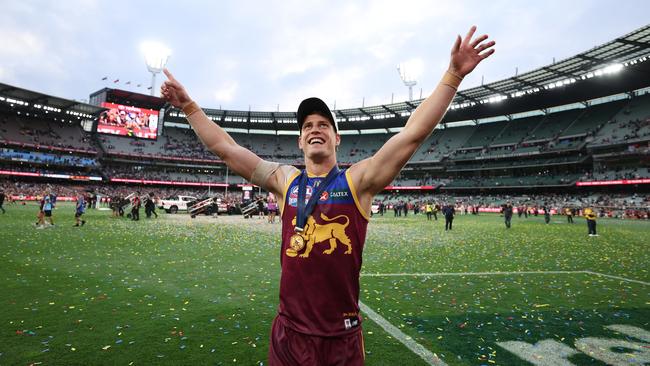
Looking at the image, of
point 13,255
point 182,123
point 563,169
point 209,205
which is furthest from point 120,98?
point 563,169

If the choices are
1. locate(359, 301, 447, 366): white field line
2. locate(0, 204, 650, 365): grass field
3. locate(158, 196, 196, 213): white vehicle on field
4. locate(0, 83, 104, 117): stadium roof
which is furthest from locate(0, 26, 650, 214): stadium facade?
locate(359, 301, 447, 366): white field line

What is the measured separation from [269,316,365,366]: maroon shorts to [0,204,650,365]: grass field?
6.77 ft

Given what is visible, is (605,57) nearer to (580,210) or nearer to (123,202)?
(580,210)

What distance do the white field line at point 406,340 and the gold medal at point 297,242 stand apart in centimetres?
270

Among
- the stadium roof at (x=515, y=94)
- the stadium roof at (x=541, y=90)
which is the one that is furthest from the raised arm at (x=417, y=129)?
the stadium roof at (x=515, y=94)

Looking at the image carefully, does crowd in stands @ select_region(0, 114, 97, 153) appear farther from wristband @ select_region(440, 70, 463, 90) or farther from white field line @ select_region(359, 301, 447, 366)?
wristband @ select_region(440, 70, 463, 90)

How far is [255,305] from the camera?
541 centimetres

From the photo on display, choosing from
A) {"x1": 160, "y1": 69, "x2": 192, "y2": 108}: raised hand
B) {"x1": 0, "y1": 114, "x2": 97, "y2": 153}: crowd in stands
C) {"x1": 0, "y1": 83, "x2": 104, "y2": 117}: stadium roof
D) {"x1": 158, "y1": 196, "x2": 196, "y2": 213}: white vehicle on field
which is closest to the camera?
{"x1": 160, "y1": 69, "x2": 192, "y2": 108}: raised hand

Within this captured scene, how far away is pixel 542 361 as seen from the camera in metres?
3.72

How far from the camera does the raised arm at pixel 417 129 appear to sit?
75.9 inches

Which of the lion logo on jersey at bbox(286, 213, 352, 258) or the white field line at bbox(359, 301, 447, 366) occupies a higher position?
the lion logo on jersey at bbox(286, 213, 352, 258)

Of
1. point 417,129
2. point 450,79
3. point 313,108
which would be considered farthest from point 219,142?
point 450,79

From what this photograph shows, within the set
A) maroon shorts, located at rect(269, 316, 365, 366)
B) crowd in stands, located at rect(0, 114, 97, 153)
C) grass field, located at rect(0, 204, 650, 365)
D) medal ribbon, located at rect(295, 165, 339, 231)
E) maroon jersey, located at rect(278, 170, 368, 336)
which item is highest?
crowd in stands, located at rect(0, 114, 97, 153)

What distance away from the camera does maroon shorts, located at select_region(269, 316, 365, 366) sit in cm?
176
